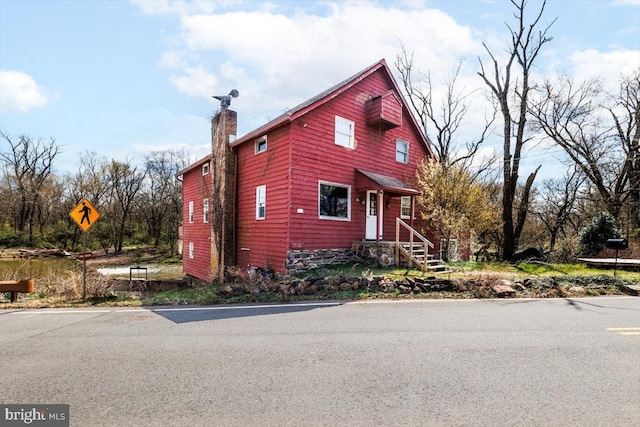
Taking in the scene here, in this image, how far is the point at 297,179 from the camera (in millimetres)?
13266

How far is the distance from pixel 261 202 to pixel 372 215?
16.0 ft

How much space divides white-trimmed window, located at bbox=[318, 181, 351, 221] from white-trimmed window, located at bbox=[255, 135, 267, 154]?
300cm

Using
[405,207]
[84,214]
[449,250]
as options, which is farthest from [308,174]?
[449,250]

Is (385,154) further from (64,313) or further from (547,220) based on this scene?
(547,220)

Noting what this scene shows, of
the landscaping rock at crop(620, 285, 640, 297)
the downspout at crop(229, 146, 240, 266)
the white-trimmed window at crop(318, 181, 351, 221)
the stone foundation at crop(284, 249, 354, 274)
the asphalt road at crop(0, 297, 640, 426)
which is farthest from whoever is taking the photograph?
the downspout at crop(229, 146, 240, 266)

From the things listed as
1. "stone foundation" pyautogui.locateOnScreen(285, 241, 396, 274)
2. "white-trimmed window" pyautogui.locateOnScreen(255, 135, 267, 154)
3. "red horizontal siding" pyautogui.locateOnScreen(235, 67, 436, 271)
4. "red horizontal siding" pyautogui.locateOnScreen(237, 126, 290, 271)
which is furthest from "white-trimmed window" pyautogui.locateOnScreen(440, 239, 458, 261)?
"white-trimmed window" pyautogui.locateOnScreen(255, 135, 267, 154)

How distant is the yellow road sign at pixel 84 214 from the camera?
9.21m

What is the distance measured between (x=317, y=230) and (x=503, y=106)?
47.3 ft

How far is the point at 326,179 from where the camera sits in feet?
46.6

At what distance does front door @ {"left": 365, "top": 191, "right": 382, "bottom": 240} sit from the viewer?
15470 millimetres

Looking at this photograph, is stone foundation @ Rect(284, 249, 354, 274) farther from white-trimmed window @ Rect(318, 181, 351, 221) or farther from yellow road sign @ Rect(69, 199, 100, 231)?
yellow road sign @ Rect(69, 199, 100, 231)

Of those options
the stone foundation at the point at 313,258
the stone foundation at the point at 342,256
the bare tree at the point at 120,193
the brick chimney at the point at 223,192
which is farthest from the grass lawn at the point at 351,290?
the bare tree at the point at 120,193

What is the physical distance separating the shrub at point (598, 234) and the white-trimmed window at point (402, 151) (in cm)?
1002

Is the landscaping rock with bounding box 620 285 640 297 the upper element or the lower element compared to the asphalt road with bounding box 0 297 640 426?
upper
